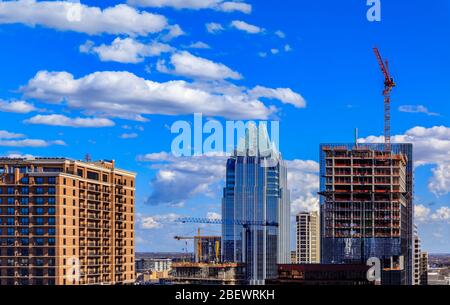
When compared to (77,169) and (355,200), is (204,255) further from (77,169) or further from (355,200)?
(77,169)

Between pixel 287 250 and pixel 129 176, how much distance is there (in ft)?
178

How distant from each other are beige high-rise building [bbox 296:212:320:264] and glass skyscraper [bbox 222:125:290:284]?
24.4ft

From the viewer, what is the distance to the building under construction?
5351 centimetres

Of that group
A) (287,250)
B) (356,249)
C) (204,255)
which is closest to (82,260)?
(356,249)

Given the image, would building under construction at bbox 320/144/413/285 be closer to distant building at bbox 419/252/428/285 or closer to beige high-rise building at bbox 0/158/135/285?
beige high-rise building at bbox 0/158/135/285

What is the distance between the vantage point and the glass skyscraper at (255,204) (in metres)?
91.9

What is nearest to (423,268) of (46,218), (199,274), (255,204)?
(255,204)

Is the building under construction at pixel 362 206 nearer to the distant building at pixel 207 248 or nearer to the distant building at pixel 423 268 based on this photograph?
the distant building at pixel 207 248

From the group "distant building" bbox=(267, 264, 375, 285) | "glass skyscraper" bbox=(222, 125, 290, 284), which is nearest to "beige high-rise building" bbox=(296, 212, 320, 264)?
"glass skyscraper" bbox=(222, 125, 290, 284)

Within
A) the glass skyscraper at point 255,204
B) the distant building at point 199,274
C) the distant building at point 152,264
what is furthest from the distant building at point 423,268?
the distant building at point 199,274

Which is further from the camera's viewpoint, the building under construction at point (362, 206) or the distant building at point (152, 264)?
the distant building at point (152, 264)

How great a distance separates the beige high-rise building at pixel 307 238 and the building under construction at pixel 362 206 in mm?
50530
